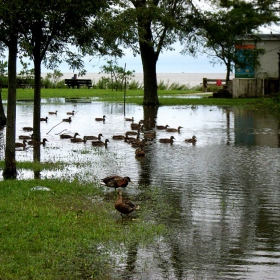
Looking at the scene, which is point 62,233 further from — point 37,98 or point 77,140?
point 77,140

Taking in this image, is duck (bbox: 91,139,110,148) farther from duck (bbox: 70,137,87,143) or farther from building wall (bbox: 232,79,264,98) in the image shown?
building wall (bbox: 232,79,264,98)

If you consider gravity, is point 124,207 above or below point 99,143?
below

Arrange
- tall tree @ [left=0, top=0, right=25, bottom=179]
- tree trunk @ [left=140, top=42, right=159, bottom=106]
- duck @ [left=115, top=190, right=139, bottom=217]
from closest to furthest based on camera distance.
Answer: duck @ [left=115, top=190, right=139, bottom=217] → tall tree @ [left=0, top=0, right=25, bottom=179] → tree trunk @ [left=140, top=42, right=159, bottom=106]

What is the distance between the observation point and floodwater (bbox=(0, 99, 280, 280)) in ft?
26.5

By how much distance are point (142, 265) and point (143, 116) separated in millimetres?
25357

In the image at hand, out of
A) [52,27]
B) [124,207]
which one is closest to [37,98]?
[52,27]

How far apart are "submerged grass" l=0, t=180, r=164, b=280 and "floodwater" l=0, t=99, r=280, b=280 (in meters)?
0.35

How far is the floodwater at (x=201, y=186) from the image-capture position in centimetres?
808

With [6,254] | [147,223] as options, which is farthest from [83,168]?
[6,254]

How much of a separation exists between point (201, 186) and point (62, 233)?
5242 millimetres

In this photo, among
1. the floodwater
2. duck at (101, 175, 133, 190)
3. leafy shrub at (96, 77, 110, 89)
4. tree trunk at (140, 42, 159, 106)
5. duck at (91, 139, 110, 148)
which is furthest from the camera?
leafy shrub at (96, 77, 110, 89)

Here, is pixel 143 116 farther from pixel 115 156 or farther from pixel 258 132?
pixel 115 156

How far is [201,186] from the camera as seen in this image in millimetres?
13609

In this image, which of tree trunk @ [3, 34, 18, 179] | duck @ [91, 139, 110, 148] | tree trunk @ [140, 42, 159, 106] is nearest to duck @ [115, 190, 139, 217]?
tree trunk @ [3, 34, 18, 179]
